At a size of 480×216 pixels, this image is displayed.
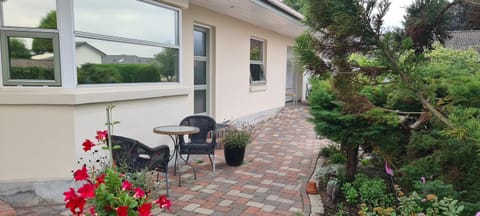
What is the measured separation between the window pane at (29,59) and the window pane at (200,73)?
3.56 metres

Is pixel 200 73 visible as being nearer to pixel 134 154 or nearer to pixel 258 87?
pixel 258 87

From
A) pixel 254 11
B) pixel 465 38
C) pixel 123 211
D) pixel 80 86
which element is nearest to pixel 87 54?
pixel 80 86

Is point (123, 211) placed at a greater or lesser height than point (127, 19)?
lesser

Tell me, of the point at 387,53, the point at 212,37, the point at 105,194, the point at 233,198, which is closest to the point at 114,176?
the point at 105,194

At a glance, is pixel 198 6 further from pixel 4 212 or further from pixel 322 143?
pixel 4 212

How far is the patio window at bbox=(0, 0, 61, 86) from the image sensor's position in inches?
137

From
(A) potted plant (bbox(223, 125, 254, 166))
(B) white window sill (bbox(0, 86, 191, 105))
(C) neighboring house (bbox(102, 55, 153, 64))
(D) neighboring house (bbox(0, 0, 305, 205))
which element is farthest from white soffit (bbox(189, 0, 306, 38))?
(B) white window sill (bbox(0, 86, 191, 105))

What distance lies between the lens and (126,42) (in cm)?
443

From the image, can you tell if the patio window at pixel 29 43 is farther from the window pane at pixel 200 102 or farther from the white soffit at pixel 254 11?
the window pane at pixel 200 102

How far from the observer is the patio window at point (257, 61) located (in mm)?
9617

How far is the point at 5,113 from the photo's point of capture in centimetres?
351

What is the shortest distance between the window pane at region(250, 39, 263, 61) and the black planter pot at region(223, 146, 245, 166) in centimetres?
480

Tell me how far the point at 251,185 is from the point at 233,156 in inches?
35.3

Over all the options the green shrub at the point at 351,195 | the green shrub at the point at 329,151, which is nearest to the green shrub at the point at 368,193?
the green shrub at the point at 351,195
